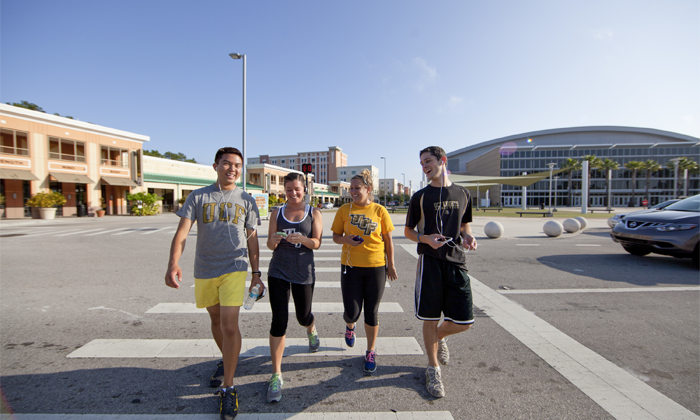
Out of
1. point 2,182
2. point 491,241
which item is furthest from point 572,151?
point 2,182

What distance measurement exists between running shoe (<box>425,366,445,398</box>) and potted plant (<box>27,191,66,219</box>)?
105ft

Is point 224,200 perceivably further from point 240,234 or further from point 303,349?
point 303,349

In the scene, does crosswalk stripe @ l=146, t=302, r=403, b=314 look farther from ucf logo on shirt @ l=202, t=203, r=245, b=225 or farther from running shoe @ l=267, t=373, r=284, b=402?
ucf logo on shirt @ l=202, t=203, r=245, b=225

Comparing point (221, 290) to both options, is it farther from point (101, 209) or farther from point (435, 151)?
point (101, 209)

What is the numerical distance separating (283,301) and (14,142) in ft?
111

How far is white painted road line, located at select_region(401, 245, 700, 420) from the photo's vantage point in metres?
2.39

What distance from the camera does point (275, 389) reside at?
252cm

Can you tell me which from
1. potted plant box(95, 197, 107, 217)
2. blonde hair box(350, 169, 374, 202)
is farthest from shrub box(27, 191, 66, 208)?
blonde hair box(350, 169, 374, 202)

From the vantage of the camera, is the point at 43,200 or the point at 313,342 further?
the point at 43,200

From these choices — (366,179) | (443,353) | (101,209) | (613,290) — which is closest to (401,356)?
(443,353)

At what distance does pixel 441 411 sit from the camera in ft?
7.80

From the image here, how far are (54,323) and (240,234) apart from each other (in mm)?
3428

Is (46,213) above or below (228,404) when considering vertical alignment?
above

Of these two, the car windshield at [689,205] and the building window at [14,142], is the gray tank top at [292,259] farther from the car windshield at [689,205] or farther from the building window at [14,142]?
the building window at [14,142]
